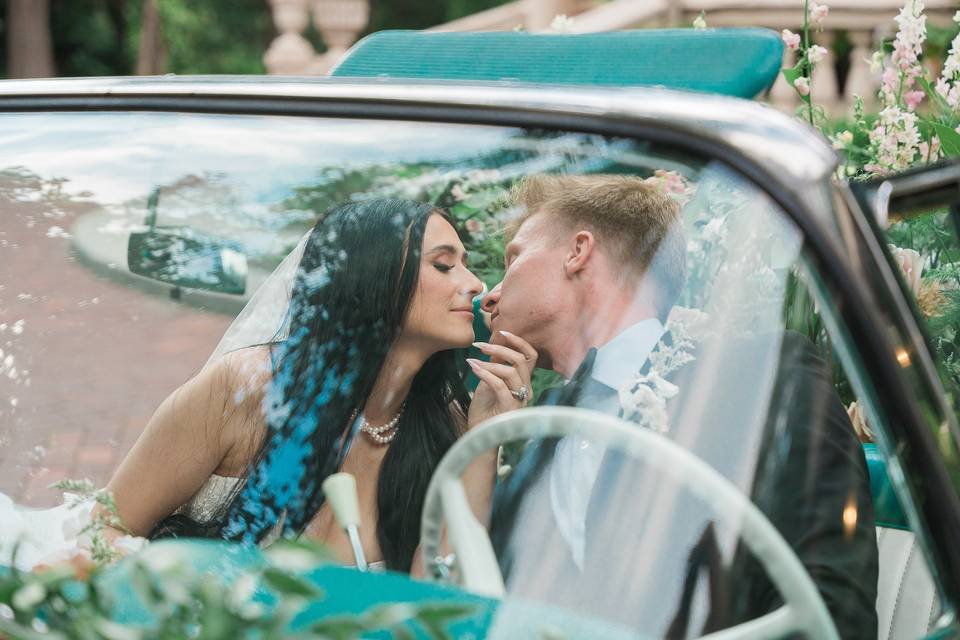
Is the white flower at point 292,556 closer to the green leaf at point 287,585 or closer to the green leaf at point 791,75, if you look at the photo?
the green leaf at point 287,585

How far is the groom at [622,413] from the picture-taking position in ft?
3.76

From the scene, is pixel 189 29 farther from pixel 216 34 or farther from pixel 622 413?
pixel 622 413

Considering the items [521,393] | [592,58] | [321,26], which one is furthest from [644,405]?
[321,26]

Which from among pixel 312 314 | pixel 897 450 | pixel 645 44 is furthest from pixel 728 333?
pixel 645 44

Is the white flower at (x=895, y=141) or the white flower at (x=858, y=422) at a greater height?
the white flower at (x=895, y=141)

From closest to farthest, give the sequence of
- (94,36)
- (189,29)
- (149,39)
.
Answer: (149,39) < (94,36) < (189,29)

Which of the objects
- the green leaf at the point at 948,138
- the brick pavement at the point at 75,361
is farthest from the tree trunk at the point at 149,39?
the brick pavement at the point at 75,361

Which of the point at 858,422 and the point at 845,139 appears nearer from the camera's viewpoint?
the point at 858,422

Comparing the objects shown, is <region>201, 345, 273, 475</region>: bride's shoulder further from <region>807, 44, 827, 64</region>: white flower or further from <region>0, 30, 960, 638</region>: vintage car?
<region>807, 44, 827, 64</region>: white flower

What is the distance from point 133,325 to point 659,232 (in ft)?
2.10

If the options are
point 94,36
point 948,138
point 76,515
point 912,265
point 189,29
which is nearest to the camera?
point 76,515

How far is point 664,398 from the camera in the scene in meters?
1.24

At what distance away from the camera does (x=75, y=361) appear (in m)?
1.40

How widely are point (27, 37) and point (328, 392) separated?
12688mm
